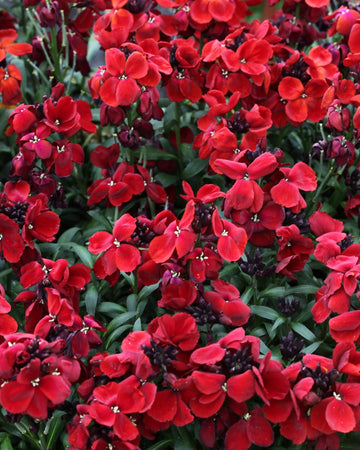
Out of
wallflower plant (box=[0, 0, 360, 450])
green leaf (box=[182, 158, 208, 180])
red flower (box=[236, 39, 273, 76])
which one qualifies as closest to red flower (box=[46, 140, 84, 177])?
wallflower plant (box=[0, 0, 360, 450])

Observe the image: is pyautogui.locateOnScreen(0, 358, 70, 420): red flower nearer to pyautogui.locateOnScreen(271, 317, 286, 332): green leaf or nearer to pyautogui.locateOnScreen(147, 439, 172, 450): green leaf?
pyautogui.locateOnScreen(147, 439, 172, 450): green leaf

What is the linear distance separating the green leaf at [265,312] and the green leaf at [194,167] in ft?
1.83

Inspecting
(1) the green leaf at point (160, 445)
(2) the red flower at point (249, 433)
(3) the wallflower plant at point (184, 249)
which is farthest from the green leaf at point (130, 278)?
(2) the red flower at point (249, 433)

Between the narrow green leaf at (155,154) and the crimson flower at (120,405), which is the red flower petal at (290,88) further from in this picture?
the crimson flower at (120,405)

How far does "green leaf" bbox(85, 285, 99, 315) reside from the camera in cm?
167

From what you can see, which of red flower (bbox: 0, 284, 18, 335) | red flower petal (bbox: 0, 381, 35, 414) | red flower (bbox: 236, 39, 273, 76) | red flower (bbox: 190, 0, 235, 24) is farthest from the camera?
red flower (bbox: 190, 0, 235, 24)

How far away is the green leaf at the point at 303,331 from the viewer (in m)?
1.60

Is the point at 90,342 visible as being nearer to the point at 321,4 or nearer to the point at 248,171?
the point at 248,171

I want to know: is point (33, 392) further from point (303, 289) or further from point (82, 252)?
point (303, 289)

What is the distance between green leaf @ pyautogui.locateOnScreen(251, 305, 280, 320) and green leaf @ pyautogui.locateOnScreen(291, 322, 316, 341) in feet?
0.17

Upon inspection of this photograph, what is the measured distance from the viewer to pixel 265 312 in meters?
1.63

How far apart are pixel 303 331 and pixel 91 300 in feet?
1.78

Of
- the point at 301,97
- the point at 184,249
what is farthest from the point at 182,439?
the point at 301,97

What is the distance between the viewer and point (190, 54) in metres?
1.87
